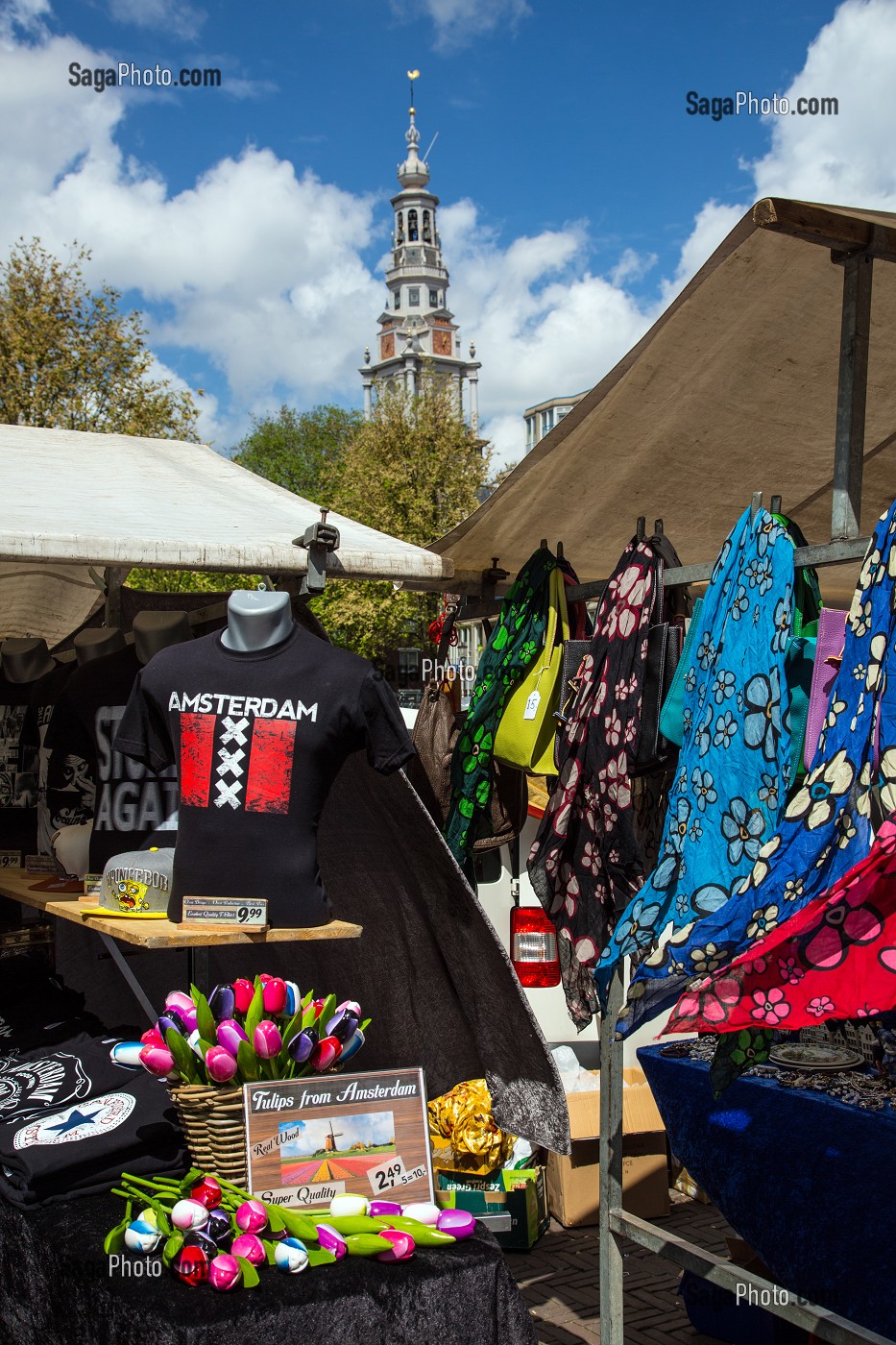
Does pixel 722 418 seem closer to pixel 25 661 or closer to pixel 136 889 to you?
pixel 136 889

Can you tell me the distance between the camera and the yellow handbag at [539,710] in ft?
11.9

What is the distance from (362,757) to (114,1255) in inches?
57.7

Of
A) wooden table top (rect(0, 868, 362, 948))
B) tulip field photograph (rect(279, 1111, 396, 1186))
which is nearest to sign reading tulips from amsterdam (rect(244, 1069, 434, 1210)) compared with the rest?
tulip field photograph (rect(279, 1111, 396, 1186))

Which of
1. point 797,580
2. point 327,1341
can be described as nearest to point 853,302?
point 797,580

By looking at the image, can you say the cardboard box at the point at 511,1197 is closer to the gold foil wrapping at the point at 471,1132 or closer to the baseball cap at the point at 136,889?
the gold foil wrapping at the point at 471,1132

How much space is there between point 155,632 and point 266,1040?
4.30ft

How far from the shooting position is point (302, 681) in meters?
2.90

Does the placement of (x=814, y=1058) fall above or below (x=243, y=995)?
below

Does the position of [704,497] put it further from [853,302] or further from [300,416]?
[300,416]

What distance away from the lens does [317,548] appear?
299 cm

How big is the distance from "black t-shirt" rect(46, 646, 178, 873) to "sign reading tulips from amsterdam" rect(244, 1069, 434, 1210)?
2.80ft

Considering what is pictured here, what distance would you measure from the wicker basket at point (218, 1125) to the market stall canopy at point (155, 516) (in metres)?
1.21

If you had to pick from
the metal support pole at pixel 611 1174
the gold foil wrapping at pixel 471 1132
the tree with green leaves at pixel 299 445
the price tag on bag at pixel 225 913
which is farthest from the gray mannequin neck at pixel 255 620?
the tree with green leaves at pixel 299 445

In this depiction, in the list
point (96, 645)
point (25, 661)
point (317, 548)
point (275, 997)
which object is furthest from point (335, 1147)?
point (25, 661)
